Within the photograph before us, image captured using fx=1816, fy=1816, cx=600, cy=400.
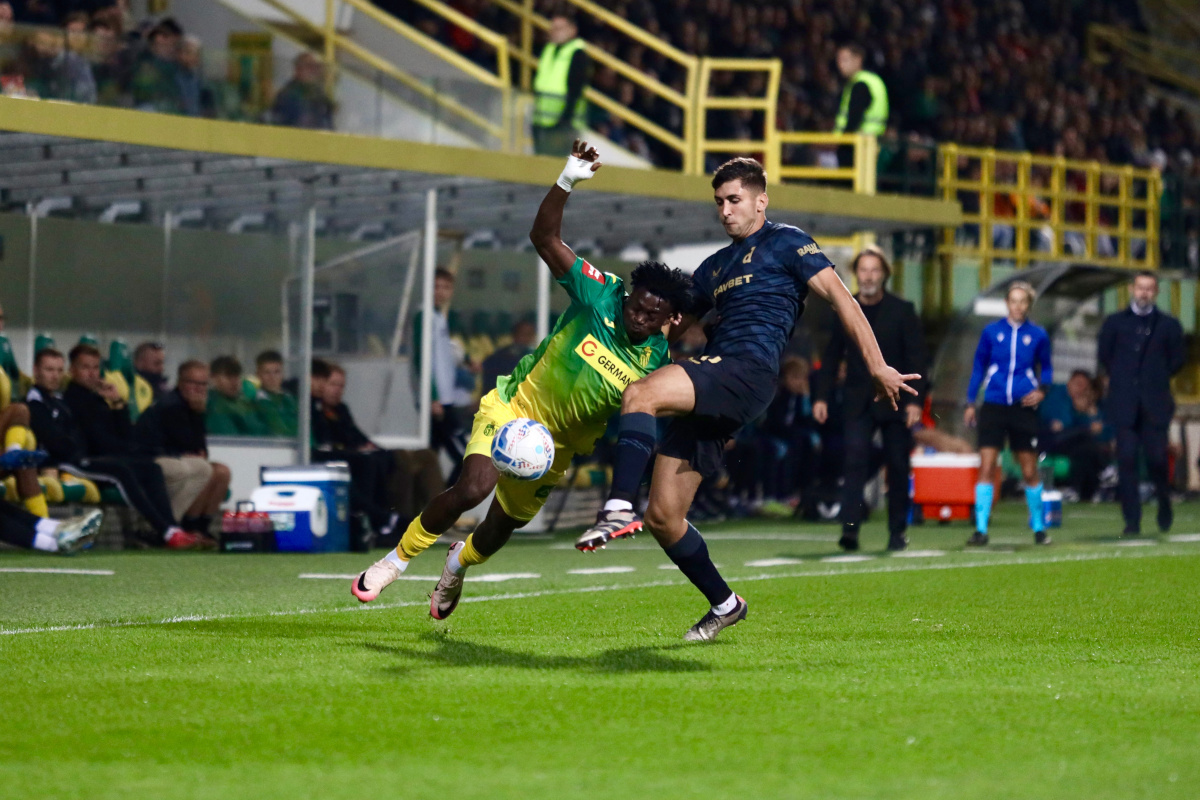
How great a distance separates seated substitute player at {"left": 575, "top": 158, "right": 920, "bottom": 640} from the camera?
6.90 m

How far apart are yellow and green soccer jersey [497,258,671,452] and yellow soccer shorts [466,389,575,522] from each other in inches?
3.6

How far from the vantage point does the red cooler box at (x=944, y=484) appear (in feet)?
56.1

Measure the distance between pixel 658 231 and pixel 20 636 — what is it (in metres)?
12.5

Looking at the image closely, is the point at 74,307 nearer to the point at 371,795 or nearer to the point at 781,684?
the point at 781,684

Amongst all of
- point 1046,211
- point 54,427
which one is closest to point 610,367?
point 54,427

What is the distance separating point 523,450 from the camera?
6.98 m

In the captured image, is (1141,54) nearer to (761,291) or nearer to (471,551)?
(761,291)

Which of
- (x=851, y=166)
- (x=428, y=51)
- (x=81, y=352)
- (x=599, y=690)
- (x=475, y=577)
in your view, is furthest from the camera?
(x=851, y=166)

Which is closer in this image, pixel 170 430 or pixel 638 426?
pixel 638 426

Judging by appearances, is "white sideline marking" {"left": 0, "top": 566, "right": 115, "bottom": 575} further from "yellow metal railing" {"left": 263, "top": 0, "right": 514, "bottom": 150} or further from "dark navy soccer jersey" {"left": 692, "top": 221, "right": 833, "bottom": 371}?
"yellow metal railing" {"left": 263, "top": 0, "right": 514, "bottom": 150}

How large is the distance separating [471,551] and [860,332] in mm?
1859

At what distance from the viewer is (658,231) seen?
63.4 ft

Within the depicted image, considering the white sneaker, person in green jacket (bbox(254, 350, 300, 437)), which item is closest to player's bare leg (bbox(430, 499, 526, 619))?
the white sneaker

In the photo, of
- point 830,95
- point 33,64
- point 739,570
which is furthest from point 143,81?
point 830,95
